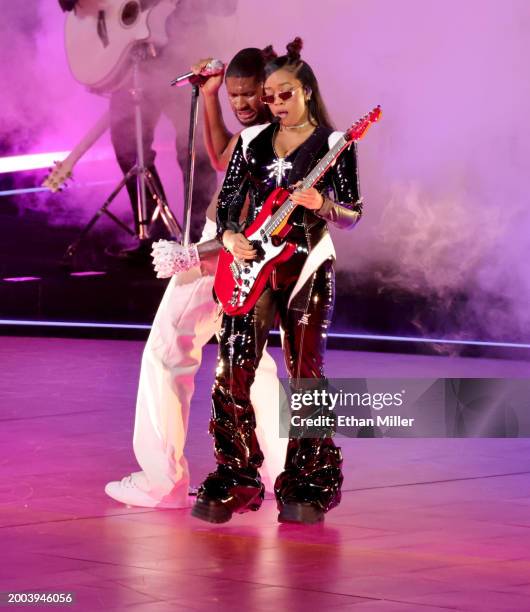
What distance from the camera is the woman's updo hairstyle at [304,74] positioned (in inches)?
163

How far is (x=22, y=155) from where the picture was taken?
34.2ft

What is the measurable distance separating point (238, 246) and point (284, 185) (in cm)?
25

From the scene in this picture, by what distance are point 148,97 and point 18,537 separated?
6604mm

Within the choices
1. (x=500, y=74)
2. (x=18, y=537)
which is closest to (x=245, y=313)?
(x=18, y=537)

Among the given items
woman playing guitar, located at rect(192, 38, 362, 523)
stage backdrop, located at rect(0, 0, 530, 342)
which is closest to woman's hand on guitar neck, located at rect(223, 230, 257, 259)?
woman playing guitar, located at rect(192, 38, 362, 523)

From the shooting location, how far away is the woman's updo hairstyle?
415cm

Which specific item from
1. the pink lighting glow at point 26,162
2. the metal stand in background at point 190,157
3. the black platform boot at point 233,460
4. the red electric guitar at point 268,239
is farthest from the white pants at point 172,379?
the pink lighting glow at point 26,162

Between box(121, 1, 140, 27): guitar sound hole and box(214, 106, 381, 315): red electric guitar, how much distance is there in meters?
6.13

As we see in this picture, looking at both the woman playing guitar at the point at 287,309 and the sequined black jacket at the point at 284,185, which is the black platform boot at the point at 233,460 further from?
the sequined black jacket at the point at 284,185

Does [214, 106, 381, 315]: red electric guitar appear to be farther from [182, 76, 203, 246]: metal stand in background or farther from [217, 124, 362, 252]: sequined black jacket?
[182, 76, 203, 246]: metal stand in background

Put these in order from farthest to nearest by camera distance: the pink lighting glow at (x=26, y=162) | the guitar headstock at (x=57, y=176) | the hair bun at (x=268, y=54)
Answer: the pink lighting glow at (x=26, y=162), the guitar headstock at (x=57, y=176), the hair bun at (x=268, y=54)

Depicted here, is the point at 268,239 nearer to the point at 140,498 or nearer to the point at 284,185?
the point at 284,185

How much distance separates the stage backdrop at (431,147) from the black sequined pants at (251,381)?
476cm

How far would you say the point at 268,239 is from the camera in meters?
4.04
